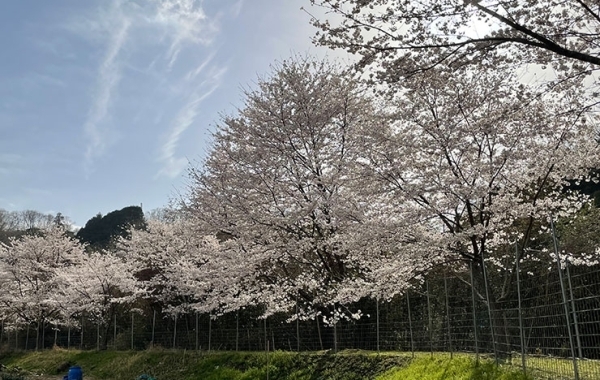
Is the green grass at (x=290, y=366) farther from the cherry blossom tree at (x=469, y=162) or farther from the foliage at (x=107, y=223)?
the foliage at (x=107, y=223)

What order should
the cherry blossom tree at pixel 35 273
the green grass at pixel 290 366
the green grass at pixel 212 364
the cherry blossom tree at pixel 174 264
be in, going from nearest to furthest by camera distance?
the green grass at pixel 290 366
the green grass at pixel 212 364
the cherry blossom tree at pixel 174 264
the cherry blossom tree at pixel 35 273

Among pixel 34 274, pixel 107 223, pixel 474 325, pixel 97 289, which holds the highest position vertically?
pixel 107 223

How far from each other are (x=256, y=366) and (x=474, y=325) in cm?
780

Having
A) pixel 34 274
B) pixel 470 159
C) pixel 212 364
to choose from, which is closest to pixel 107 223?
pixel 34 274

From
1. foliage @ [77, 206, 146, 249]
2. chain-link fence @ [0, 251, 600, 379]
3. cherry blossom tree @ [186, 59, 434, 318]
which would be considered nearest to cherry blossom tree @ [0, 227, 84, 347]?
chain-link fence @ [0, 251, 600, 379]

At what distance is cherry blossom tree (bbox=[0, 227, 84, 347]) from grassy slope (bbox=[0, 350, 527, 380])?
4.65 m

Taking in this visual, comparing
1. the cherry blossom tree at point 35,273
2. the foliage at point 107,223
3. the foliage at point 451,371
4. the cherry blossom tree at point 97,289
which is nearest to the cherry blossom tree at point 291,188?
the foliage at point 451,371

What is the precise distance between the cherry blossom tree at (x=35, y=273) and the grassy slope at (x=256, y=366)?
4.65 m

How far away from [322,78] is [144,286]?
589 inches

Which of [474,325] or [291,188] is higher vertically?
[291,188]

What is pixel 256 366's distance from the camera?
15.1 metres

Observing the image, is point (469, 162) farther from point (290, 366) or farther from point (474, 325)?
point (290, 366)

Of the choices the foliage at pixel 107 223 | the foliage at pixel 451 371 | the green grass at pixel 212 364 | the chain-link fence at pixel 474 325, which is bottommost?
the green grass at pixel 212 364

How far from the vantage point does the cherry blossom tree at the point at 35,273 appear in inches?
1212
